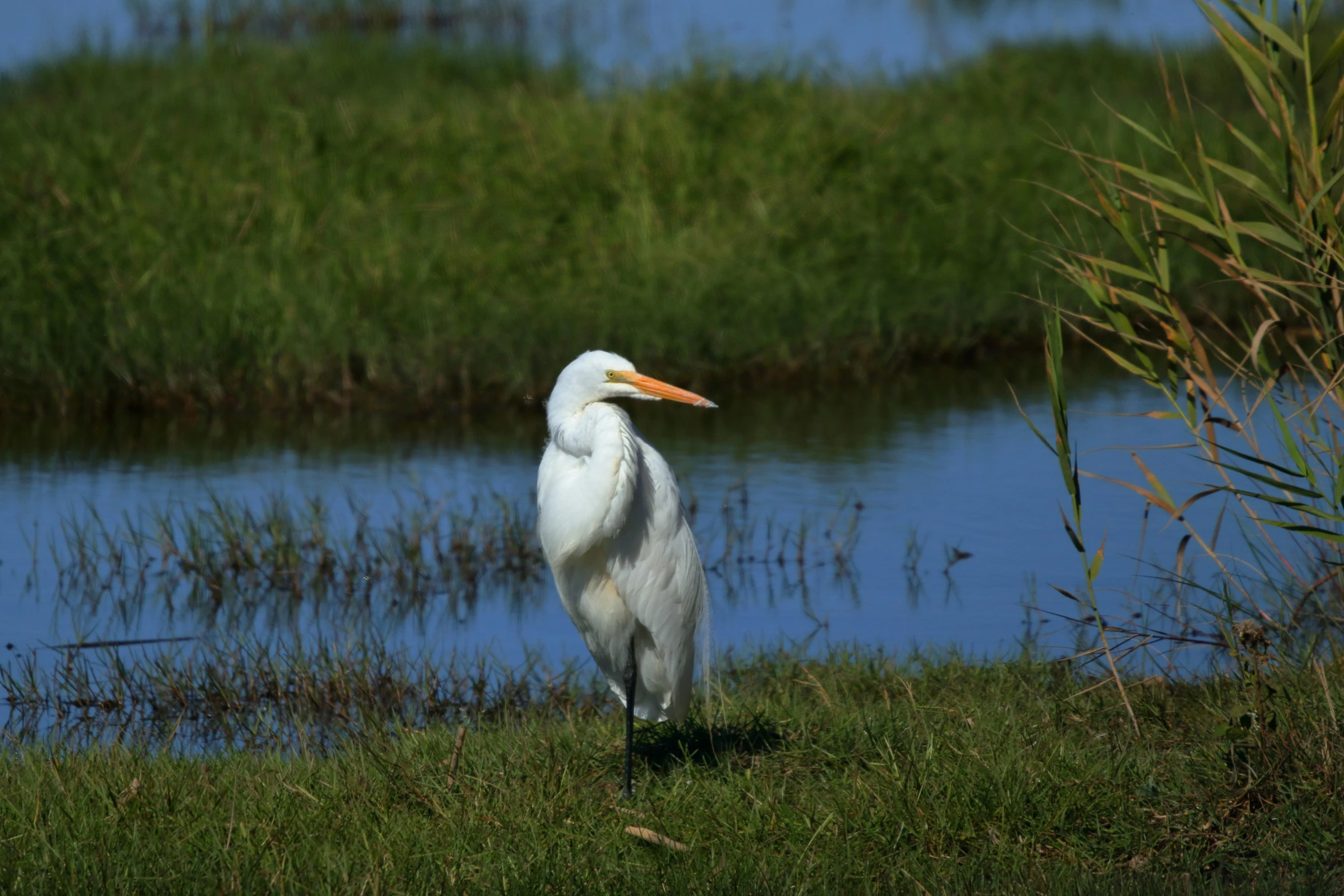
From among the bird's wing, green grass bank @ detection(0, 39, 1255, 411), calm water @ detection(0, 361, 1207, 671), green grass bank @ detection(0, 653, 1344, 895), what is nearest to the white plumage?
the bird's wing

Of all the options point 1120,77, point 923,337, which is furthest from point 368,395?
point 1120,77

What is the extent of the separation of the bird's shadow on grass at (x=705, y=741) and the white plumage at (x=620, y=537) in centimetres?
9

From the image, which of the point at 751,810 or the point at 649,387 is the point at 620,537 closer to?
the point at 649,387

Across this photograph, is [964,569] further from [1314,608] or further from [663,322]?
[663,322]

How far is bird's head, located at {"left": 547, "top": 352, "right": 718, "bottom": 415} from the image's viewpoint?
13.0 feet

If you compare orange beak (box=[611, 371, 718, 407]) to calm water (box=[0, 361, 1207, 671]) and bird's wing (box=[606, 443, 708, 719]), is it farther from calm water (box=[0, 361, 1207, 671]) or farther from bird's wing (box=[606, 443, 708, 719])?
calm water (box=[0, 361, 1207, 671])

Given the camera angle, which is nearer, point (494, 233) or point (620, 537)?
point (620, 537)

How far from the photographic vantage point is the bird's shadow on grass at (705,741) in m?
4.20

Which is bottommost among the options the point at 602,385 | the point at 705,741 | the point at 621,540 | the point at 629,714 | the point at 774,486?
the point at 774,486

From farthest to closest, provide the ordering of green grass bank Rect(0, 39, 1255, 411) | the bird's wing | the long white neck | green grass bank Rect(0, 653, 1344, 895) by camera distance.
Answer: green grass bank Rect(0, 39, 1255, 411), the bird's wing, the long white neck, green grass bank Rect(0, 653, 1344, 895)

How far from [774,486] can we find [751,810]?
4837 millimetres

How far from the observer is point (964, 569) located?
6965 millimetres

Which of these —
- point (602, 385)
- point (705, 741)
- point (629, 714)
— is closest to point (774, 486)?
point (705, 741)

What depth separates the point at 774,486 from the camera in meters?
8.51
